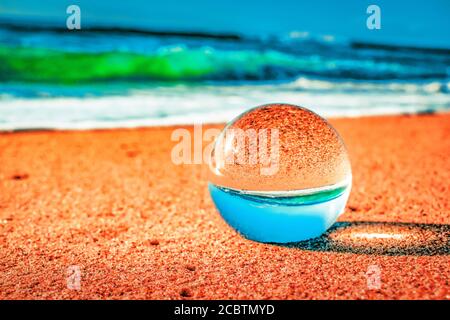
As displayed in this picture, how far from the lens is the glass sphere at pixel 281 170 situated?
8.44ft

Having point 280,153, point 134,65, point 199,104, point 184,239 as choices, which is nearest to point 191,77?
point 134,65

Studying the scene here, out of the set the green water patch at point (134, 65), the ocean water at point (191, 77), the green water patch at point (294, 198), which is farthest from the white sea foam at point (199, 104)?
the green water patch at point (294, 198)

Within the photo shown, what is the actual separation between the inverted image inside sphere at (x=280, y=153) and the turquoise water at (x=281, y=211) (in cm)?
5

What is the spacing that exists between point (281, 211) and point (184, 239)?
74 centimetres

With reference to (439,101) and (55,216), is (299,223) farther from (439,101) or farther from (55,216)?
(439,101)

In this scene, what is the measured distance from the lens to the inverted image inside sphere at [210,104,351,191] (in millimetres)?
2570

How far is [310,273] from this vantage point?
2559 mm

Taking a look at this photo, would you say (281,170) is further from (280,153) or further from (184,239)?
(184,239)

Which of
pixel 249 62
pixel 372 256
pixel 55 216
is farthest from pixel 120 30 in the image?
pixel 372 256

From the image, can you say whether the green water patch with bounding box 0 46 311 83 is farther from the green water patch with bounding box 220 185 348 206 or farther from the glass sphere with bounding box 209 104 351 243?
the green water patch with bounding box 220 185 348 206

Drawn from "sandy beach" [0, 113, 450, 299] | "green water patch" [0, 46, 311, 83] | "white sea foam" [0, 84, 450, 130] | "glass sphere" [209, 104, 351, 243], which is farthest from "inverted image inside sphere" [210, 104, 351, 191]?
"green water patch" [0, 46, 311, 83]

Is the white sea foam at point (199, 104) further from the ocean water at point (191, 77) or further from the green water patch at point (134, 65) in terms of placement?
the green water patch at point (134, 65)

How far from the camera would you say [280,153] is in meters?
2.57
